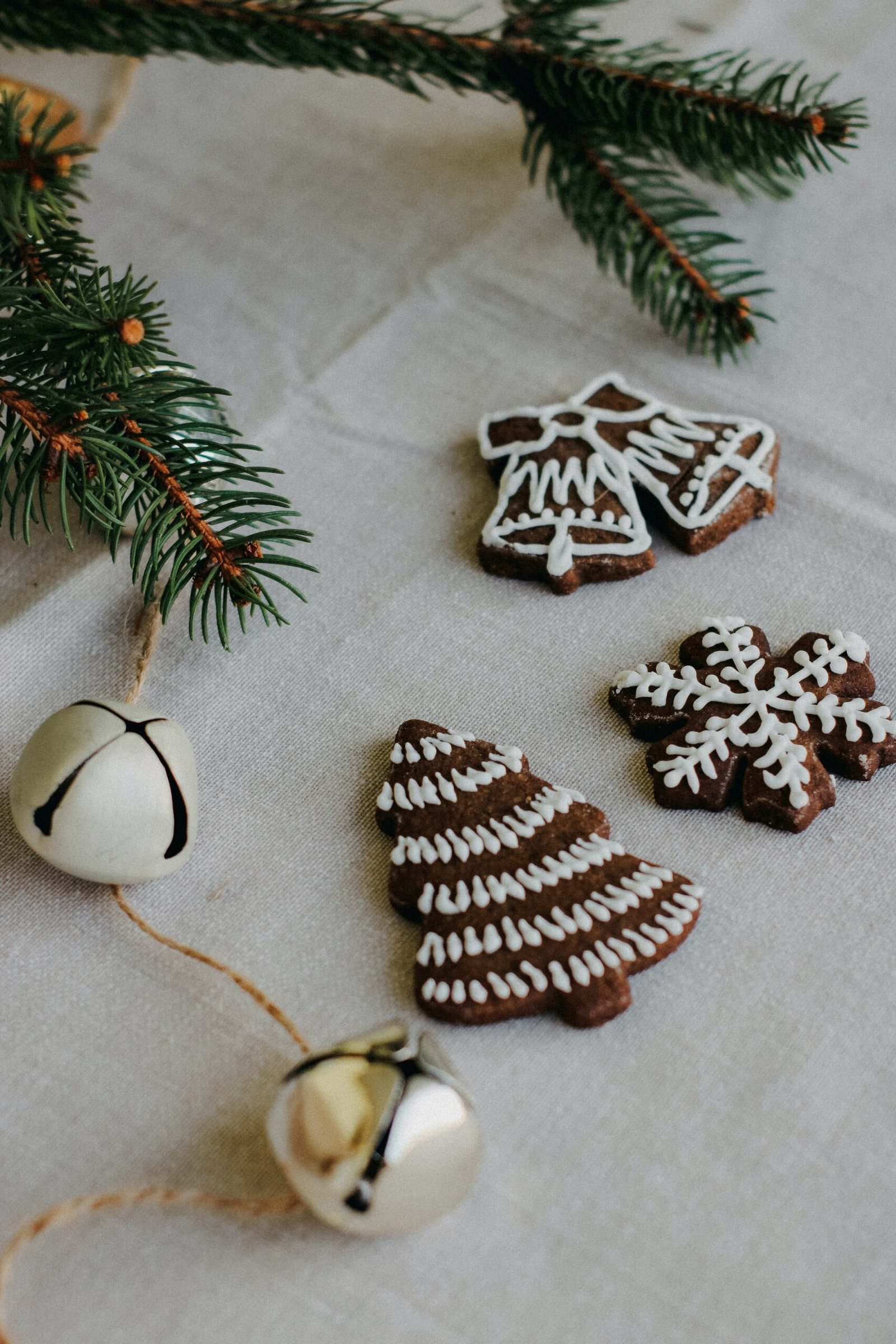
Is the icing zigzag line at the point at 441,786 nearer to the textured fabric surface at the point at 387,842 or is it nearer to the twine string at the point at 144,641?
the textured fabric surface at the point at 387,842

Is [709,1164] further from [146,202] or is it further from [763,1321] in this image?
[146,202]

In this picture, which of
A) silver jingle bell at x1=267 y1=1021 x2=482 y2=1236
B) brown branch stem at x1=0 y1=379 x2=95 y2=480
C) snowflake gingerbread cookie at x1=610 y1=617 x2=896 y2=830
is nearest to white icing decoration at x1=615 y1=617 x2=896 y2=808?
snowflake gingerbread cookie at x1=610 y1=617 x2=896 y2=830

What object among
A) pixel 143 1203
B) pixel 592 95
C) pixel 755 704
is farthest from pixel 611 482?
pixel 143 1203

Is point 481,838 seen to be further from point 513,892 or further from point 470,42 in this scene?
point 470,42

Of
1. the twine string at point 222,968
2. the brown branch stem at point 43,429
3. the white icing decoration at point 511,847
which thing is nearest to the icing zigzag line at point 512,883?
the white icing decoration at point 511,847

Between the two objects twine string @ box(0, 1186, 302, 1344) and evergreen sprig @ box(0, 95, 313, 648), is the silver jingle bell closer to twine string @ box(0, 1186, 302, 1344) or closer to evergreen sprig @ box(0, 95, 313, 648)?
twine string @ box(0, 1186, 302, 1344)
